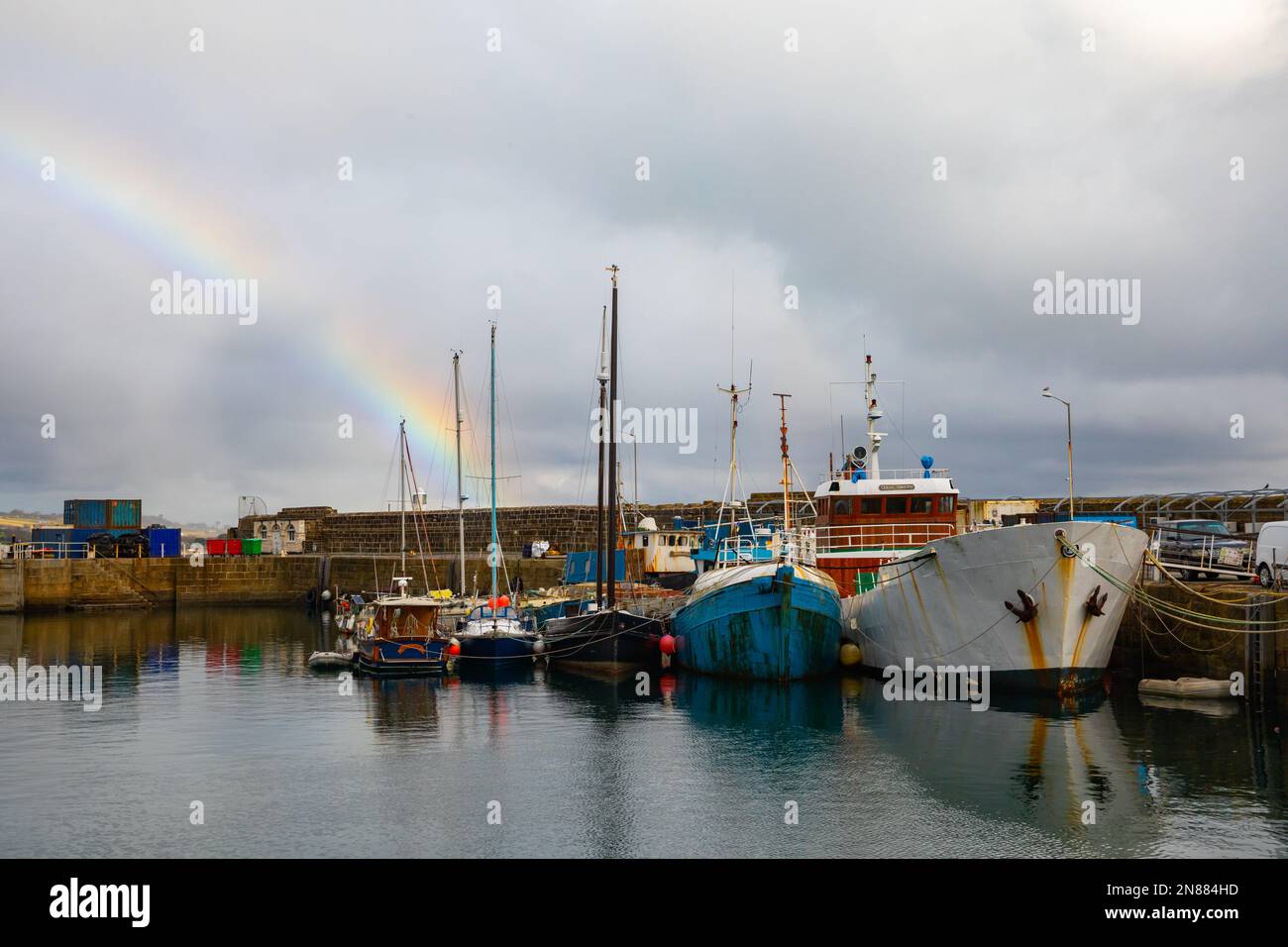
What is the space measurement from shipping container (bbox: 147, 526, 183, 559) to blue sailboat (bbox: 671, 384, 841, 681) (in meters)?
49.2

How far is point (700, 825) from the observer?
53.3ft

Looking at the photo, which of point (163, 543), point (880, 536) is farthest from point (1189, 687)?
point (163, 543)

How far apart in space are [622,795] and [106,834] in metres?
8.16

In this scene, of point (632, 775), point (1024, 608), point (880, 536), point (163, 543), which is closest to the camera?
point (632, 775)

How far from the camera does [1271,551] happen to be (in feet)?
87.1

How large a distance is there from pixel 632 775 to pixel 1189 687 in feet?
48.5

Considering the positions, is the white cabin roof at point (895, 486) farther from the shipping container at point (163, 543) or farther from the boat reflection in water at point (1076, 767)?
the shipping container at point (163, 543)

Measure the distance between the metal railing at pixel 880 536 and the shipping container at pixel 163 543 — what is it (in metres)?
50.8

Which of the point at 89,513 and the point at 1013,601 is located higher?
the point at 89,513

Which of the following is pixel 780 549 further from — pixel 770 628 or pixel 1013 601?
pixel 1013 601

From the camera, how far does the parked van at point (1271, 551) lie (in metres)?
25.2

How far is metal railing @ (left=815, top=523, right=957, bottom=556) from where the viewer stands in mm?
32219
